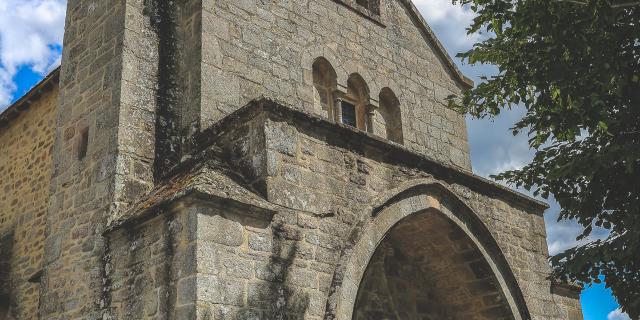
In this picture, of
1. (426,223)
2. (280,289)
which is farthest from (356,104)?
(280,289)

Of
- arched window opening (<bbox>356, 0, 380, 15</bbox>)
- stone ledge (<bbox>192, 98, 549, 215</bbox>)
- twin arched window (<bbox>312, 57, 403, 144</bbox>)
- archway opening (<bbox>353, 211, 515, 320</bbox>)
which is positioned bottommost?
archway opening (<bbox>353, 211, 515, 320</bbox>)

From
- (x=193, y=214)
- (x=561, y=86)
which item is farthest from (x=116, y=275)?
(x=561, y=86)

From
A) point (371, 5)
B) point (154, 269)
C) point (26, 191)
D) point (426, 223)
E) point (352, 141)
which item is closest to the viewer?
point (154, 269)

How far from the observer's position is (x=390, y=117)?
10.9m

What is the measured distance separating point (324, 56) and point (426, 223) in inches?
121

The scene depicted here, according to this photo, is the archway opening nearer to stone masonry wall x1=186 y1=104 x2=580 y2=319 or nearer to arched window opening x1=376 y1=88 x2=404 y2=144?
stone masonry wall x1=186 y1=104 x2=580 y2=319

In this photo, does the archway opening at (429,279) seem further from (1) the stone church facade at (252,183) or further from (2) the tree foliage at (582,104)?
(2) the tree foliage at (582,104)

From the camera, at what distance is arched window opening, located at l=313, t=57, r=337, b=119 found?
993cm

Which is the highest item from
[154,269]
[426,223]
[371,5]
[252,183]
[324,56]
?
[371,5]

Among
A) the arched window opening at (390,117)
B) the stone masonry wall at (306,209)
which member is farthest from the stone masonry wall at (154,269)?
the arched window opening at (390,117)

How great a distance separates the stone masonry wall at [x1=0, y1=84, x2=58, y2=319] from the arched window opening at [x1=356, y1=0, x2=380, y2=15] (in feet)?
16.9

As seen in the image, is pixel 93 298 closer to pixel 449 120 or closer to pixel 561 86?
pixel 561 86

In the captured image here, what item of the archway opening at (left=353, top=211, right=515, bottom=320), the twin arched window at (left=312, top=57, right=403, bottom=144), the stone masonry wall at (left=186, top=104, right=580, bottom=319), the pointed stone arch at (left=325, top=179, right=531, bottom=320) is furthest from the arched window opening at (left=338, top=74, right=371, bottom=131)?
the pointed stone arch at (left=325, top=179, right=531, bottom=320)

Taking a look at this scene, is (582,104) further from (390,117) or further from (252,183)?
(390,117)
